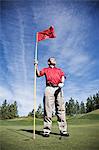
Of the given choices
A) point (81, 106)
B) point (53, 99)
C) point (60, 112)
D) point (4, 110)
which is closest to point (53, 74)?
point (53, 99)

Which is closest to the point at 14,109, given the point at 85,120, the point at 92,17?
the point at 85,120

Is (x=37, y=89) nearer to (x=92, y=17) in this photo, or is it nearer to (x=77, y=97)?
(x=77, y=97)

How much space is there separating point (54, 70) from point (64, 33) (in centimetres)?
45

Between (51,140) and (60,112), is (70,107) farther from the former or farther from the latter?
(51,140)

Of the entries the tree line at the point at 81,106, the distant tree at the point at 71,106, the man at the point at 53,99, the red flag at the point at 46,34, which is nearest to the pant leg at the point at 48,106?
the man at the point at 53,99

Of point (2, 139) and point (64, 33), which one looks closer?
point (2, 139)

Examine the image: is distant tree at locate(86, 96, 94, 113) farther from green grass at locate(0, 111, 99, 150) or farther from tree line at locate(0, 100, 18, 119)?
tree line at locate(0, 100, 18, 119)

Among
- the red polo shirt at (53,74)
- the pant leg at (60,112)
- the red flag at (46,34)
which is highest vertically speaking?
the red flag at (46,34)

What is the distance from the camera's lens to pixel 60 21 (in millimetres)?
2668

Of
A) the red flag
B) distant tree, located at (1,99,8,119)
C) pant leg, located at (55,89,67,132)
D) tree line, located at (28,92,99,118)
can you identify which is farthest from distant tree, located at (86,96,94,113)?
distant tree, located at (1,99,8,119)

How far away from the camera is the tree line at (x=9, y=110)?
8.48ft

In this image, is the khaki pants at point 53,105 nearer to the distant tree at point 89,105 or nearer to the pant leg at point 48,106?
the pant leg at point 48,106

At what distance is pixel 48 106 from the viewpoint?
223 cm

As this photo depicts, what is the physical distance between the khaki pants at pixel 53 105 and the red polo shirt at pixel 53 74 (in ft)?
0.19
